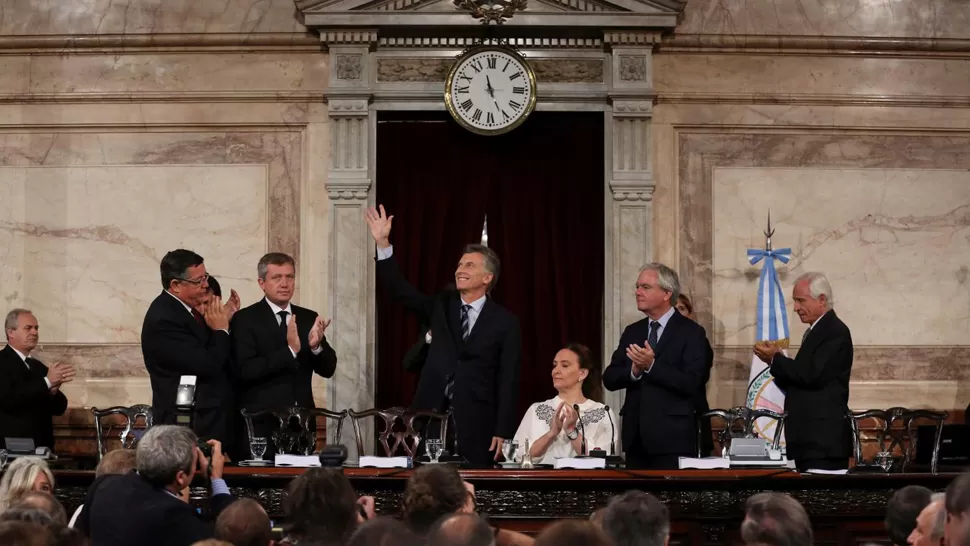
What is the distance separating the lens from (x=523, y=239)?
28.6 feet

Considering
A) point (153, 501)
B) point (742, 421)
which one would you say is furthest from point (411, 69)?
point (153, 501)

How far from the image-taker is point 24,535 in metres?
2.91

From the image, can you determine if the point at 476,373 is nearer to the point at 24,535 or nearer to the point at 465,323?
the point at 465,323

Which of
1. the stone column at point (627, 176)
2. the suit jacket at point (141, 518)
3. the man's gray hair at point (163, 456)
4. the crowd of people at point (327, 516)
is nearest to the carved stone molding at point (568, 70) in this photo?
the stone column at point (627, 176)

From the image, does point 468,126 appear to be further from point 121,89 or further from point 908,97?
point 908,97

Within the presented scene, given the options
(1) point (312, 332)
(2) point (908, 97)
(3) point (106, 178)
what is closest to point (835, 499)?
Result: (1) point (312, 332)

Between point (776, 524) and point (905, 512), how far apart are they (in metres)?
0.67

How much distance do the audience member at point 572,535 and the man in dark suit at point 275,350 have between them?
3600 mm

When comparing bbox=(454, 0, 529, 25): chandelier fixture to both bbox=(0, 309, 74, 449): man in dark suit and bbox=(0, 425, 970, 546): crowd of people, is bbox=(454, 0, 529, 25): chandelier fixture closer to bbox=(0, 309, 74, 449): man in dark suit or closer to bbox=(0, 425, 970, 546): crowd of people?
bbox=(0, 309, 74, 449): man in dark suit

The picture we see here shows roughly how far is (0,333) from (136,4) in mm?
2318

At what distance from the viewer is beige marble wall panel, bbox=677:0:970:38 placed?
8.57 meters

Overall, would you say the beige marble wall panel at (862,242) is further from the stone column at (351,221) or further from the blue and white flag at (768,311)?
the stone column at (351,221)

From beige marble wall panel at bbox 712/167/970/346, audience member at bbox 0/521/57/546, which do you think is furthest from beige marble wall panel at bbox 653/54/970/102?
audience member at bbox 0/521/57/546

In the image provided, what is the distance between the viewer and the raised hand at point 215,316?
6324mm
